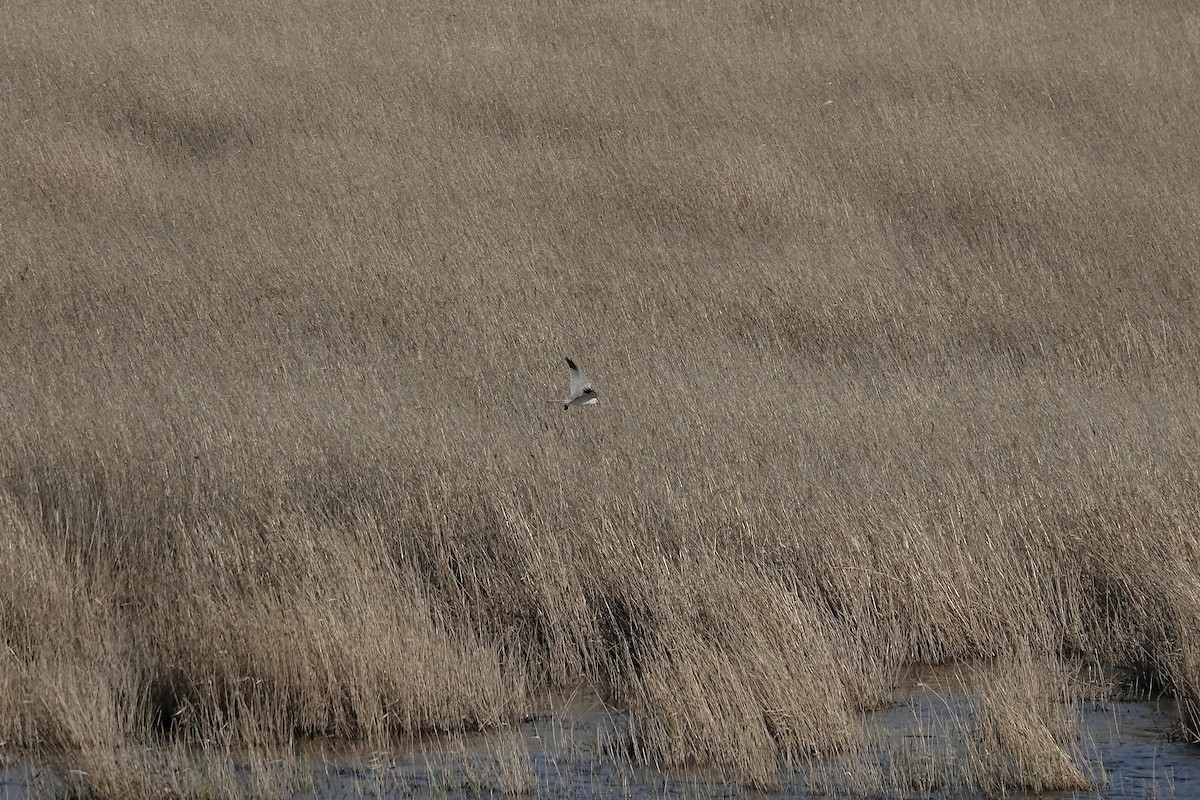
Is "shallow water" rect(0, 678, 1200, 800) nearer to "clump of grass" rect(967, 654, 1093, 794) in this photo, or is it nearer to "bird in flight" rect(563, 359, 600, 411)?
"clump of grass" rect(967, 654, 1093, 794)

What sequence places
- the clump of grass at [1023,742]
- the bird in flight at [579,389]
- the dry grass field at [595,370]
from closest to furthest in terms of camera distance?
the clump of grass at [1023,742] < the dry grass field at [595,370] < the bird in flight at [579,389]

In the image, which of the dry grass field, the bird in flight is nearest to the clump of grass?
the dry grass field

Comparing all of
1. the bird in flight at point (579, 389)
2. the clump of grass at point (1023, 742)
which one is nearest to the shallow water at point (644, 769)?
the clump of grass at point (1023, 742)

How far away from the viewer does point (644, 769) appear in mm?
5297

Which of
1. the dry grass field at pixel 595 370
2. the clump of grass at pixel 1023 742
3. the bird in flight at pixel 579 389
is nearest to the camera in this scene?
the clump of grass at pixel 1023 742

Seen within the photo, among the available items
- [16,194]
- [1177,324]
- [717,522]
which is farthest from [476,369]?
[16,194]

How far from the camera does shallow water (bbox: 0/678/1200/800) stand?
5059 millimetres

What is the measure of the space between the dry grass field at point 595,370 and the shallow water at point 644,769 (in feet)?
0.44

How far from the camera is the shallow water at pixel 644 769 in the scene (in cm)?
506

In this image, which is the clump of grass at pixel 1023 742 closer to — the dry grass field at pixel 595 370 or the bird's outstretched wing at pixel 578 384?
the dry grass field at pixel 595 370

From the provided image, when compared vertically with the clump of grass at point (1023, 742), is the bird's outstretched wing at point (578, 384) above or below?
above

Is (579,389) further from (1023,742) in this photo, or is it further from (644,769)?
(1023,742)

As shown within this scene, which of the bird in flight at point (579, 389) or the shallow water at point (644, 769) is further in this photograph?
the bird in flight at point (579, 389)

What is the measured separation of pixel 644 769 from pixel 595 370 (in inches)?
197
